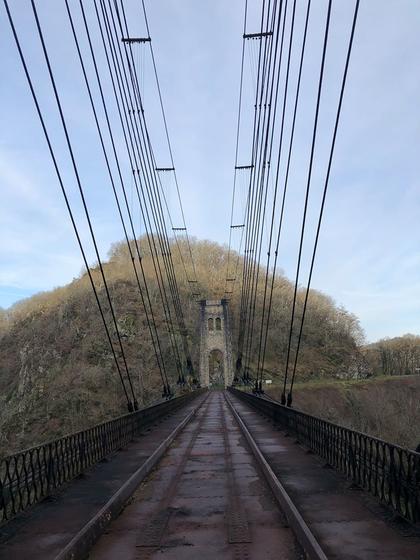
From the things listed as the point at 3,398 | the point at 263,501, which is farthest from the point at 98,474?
the point at 3,398

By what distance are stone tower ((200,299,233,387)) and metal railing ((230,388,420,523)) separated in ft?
198

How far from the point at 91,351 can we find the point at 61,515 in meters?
59.3

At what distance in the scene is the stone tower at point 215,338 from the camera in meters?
69.6

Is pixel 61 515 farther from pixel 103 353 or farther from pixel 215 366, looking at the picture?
pixel 215 366

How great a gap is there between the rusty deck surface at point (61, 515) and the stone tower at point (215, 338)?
60934 millimetres

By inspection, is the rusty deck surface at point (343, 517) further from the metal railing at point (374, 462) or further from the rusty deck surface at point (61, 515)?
the rusty deck surface at point (61, 515)

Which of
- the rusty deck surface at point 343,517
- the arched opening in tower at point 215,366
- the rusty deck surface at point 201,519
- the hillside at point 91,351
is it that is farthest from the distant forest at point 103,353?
the rusty deck surface at point 343,517

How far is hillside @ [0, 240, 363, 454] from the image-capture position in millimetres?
49250

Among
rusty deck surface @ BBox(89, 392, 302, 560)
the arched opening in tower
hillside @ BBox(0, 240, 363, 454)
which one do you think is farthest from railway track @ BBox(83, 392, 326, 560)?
the arched opening in tower

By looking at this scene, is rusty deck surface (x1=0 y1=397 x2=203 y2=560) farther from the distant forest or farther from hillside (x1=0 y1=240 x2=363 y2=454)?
the distant forest

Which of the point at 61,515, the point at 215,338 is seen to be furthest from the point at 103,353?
the point at 61,515

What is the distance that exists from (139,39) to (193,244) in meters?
110

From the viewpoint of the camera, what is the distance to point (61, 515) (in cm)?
559

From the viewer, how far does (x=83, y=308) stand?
252 ft
